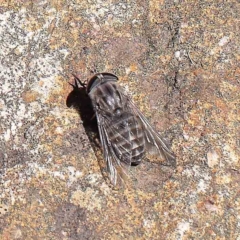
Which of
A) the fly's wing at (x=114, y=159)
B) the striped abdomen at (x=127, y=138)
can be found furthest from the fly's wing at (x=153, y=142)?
the fly's wing at (x=114, y=159)

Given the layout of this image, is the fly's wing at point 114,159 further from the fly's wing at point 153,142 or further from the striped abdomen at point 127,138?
the fly's wing at point 153,142

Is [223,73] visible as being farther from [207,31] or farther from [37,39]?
[37,39]

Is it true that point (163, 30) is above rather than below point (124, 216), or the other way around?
above

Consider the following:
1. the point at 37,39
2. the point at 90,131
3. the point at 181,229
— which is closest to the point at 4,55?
the point at 37,39

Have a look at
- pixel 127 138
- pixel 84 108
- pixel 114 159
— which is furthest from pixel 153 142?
pixel 84 108

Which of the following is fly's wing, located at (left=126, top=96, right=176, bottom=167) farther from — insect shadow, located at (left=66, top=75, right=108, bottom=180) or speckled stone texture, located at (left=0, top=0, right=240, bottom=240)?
insect shadow, located at (left=66, top=75, right=108, bottom=180)

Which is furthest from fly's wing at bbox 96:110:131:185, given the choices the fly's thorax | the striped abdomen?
the fly's thorax
